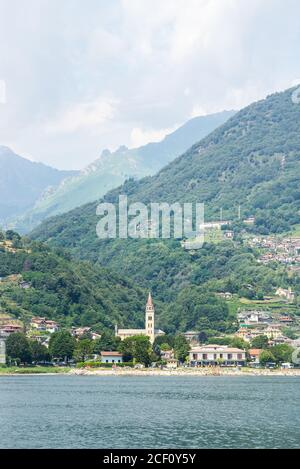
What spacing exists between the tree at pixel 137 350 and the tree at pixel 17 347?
57.0 feet

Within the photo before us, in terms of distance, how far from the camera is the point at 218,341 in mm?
173875

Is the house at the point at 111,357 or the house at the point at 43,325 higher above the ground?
the house at the point at 43,325

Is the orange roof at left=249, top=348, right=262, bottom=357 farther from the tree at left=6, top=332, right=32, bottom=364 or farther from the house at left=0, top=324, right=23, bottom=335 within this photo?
the tree at left=6, top=332, right=32, bottom=364

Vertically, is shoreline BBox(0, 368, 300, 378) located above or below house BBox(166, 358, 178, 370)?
below

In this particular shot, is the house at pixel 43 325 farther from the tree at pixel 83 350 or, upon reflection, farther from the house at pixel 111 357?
the house at pixel 111 357

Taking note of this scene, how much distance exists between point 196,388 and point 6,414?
39.6 meters

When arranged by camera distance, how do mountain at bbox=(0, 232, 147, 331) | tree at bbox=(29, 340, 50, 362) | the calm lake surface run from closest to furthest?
the calm lake surface
tree at bbox=(29, 340, 50, 362)
mountain at bbox=(0, 232, 147, 331)

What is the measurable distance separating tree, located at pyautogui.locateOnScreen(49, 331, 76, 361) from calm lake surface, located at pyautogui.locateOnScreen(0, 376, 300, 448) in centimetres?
3573

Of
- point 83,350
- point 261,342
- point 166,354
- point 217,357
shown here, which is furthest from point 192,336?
point 83,350

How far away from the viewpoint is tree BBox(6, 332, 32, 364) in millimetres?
139500

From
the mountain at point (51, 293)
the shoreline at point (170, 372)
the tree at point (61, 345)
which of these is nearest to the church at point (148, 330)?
the mountain at point (51, 293)

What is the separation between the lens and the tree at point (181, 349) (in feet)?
520

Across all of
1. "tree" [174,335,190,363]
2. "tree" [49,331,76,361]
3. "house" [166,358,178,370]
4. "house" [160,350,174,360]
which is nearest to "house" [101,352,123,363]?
"tree" [49,331,76,361]
